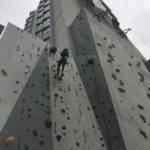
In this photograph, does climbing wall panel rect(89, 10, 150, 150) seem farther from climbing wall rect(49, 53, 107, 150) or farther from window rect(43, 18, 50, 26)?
window rect(43, 18, 50, 26)

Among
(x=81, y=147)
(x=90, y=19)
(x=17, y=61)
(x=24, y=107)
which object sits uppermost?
(x=90, y=19)

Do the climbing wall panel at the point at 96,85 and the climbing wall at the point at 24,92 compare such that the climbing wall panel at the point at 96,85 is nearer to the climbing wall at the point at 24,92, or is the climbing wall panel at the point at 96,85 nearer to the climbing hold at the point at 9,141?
the climbing wall at the point at 24,92

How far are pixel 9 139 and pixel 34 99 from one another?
6.37 ft

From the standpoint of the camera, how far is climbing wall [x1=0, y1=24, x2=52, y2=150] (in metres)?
7.16

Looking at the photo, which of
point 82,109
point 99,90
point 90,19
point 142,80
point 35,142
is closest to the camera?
point 35,142

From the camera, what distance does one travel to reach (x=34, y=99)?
8406 millimetres

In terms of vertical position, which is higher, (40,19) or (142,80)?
(40,19)

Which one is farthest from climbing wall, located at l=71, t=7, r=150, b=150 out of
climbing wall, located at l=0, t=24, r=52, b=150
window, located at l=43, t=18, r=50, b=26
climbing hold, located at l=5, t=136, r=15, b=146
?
window, located at l=43, t=18, r=50, b=26

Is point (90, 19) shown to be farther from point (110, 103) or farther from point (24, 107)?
point (24, 107)

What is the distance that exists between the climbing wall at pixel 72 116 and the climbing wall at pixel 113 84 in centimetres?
37

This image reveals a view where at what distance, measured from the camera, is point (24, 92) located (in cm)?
842

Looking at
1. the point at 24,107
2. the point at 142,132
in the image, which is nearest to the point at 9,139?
the point at 24,107

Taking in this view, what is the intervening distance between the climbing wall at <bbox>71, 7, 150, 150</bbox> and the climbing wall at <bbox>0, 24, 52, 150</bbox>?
6.41 feet

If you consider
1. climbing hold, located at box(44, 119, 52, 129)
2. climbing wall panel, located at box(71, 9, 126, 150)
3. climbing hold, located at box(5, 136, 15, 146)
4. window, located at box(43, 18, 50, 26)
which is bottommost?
climbing hold, located at box(5, 136, 15, 146)
